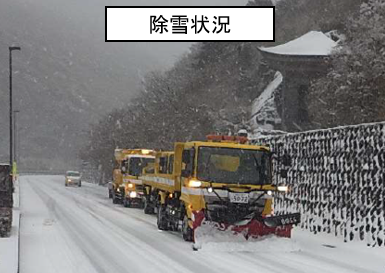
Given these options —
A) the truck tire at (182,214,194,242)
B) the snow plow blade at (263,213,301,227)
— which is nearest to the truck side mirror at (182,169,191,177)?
the truck tire at (182,214,194,242)

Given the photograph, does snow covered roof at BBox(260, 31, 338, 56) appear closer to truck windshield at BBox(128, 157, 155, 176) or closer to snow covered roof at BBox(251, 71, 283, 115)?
snow covered roof at BBox(251, 71, 283, 115)

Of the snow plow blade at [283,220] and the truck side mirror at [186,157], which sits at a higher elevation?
the truck side mirror at [186,157]

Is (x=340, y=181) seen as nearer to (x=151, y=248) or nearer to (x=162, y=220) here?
(x=151, y=248)

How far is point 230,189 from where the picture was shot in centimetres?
1552

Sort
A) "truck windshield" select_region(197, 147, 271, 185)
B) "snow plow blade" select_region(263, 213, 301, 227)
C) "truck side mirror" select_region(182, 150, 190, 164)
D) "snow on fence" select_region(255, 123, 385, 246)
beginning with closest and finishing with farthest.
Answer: "snow on fence" select_region(255, 123, 385, 246), "snow plow blade" select_region(263, 213, 301, 227), "truck windshield" select_region(197, 147, 271, 185), "truck side mirror" select_region(182, 150, 190, 164)

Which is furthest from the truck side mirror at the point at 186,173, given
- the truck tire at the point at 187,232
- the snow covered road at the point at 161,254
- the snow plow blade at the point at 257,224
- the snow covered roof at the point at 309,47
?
the snow covered roof at the point at 309,47

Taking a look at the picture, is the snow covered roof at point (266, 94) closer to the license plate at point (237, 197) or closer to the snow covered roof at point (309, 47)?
the snow covered roof at point (309, 47)

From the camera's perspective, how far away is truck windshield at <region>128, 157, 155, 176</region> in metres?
31.6

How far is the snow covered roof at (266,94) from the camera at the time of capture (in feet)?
161

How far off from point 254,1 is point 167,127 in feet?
93.8

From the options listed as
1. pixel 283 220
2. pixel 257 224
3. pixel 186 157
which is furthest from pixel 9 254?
pixel 283 220

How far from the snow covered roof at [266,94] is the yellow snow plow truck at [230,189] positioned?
32560mm

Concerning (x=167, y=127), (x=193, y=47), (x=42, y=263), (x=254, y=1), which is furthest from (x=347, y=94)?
(x=193, y=47)

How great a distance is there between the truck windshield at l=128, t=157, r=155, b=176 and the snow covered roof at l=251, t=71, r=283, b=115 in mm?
18463
